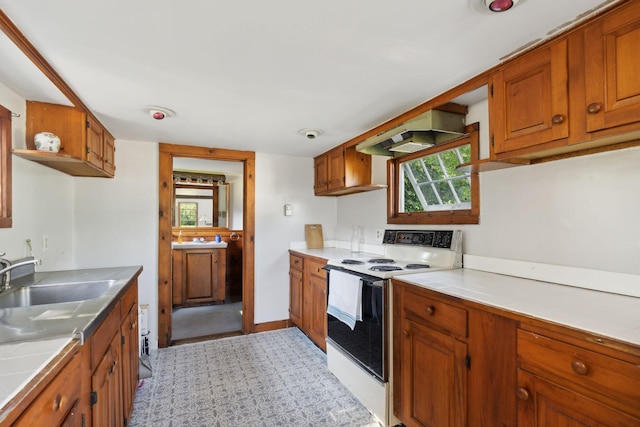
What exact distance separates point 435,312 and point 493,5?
1383 mm

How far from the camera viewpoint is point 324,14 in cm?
123

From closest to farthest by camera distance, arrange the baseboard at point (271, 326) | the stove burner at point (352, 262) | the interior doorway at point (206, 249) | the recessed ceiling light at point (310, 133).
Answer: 1. the stove burner at point (352, 262)
2. the recessed ceiling light at point (310, 133)
3. the baseboard at point (271, 326)
4. the interior doorway at point (206, 249)

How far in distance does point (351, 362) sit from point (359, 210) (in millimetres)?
1720

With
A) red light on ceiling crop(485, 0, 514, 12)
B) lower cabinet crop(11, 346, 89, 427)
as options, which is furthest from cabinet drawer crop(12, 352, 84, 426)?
red light on ceiling crop(485, 0, 514, 12)

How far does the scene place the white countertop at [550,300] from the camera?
3.41ft

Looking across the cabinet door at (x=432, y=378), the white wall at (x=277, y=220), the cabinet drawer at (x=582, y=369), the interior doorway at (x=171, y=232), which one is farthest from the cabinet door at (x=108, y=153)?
the cabinet drawer at (x=582, y=369)

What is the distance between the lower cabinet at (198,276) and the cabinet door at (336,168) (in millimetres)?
2287

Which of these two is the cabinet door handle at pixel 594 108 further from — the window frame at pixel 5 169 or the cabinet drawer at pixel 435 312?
the window frame at pixel 5 169

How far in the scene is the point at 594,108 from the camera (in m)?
1.23

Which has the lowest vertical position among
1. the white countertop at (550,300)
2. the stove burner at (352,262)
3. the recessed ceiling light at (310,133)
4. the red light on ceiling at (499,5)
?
the stove burner at (352,262)

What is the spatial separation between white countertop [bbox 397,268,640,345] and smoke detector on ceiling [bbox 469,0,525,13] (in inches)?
46.1

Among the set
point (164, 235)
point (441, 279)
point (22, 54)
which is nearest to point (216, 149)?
point (164, 235)

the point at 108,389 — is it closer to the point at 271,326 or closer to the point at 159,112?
the point at 159,112

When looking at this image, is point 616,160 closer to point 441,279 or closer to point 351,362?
point 441,279
